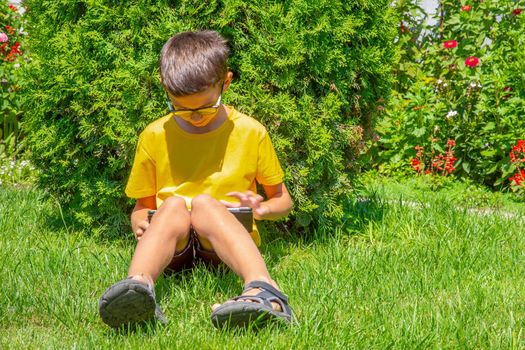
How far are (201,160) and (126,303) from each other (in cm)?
85

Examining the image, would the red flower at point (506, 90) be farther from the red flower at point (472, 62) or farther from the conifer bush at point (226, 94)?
the conifer bush at point (226, 94)

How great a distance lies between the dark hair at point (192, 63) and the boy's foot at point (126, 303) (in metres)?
0.78

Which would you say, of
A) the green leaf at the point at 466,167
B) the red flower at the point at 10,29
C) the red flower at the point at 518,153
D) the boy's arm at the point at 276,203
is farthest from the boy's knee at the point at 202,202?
the red flower at the point at 10,29

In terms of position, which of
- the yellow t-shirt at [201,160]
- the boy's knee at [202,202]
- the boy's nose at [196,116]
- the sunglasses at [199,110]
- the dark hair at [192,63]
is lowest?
the boy's knee at [202,202]

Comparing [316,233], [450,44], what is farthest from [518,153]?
[316,233]

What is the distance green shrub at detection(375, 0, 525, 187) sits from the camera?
19.1 feet

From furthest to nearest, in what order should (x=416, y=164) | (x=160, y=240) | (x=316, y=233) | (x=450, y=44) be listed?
(x=450, y=44) → (x=416, y=164) → (x=316, y=233) → (x=160, y=240)

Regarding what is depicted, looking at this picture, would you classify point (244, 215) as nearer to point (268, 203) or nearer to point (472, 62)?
point (268, 203)

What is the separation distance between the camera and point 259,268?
9.92 feet

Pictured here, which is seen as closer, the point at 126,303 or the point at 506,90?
the point at 126,303

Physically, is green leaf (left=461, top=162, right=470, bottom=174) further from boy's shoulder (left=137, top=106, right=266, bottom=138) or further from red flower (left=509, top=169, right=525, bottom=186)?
boy's shoulder (left=137, top=106, right=266, bottom=138)

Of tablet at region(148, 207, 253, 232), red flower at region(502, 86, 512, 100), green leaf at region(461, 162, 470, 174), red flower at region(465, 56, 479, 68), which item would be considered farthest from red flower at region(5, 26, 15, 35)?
tablet at region(148, 207, 253, 232)

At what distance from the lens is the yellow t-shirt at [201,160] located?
3.38 metres

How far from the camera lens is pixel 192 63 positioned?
123 inches
